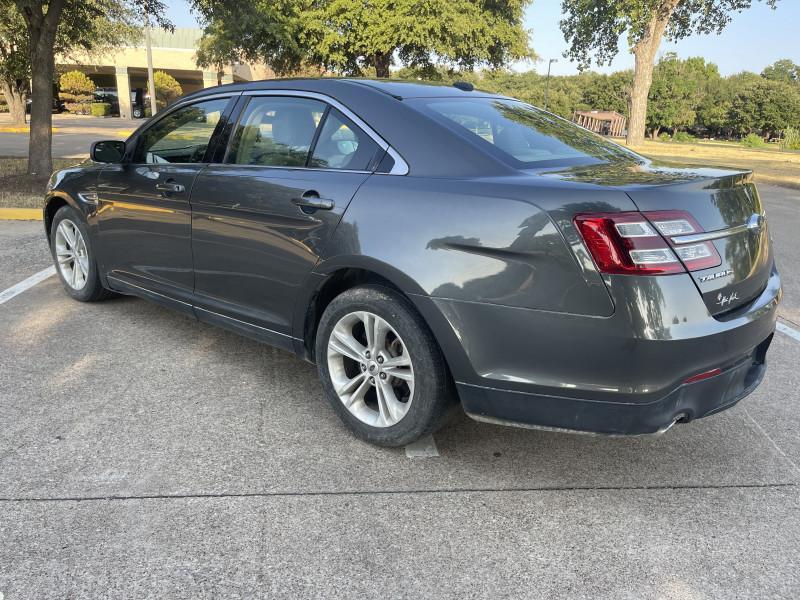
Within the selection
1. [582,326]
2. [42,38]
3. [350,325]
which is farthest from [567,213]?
[42,38]

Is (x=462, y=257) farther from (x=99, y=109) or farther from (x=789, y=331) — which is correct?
(x=99, y=109)

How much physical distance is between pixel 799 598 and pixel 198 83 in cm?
6831

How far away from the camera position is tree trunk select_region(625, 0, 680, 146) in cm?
2536

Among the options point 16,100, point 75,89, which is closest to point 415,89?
point 16,100

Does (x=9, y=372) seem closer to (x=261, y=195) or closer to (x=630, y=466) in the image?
(x=261, y=195)

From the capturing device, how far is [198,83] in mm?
63719

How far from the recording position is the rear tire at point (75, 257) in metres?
4.86

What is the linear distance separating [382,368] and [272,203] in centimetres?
99

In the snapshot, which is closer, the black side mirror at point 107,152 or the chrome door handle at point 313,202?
the chrome door handle at point 313,202

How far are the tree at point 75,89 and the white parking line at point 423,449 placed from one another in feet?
176

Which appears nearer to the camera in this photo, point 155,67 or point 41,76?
point 41,76

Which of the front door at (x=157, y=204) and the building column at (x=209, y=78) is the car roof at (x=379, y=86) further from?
the building column at (x=209, y=78)

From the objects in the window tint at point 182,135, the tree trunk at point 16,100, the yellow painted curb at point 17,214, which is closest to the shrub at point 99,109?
the tree trunk at point 16,100

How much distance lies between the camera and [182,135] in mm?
4121
